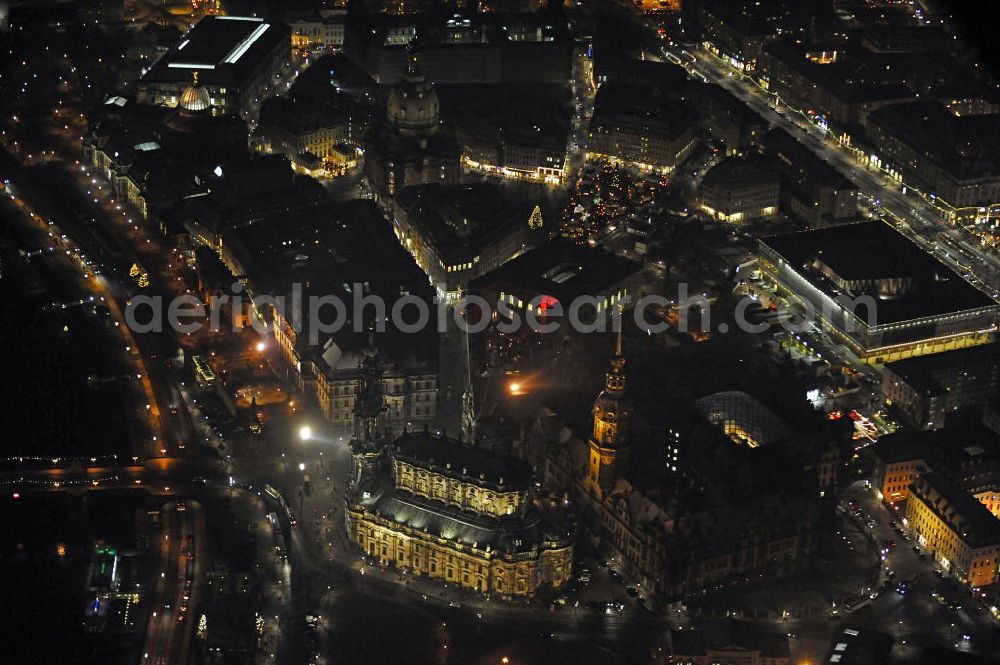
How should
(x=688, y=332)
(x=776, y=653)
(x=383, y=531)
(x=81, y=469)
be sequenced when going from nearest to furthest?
(x=776, y=653) → (x=383, y=531) → (x=81, y=469) → (x=688, y=332)

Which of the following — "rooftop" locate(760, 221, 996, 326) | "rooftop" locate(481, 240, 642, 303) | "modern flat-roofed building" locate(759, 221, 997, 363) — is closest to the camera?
"modern flat-roofed building" locate(759, 221, 997, 363)

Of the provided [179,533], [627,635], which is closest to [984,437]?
[627,635]

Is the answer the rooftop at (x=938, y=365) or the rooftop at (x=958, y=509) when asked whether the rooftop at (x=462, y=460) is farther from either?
the rooftop at (x=938, y=365)

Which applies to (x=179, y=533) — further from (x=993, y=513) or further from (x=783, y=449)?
(x=993, y=513)

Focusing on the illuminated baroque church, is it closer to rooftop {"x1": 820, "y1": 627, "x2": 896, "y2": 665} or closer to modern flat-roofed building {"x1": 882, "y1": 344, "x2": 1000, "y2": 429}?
rooftop {"x1": 820, "y1": 627, "x2": 896, "y2": 665}

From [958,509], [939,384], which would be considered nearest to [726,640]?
[958,509]

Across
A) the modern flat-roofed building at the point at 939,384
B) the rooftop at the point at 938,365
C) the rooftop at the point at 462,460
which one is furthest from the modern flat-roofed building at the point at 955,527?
the rooftop at the point at 462,460

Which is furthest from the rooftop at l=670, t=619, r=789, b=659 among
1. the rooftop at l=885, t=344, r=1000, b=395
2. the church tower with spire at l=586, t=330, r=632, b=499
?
the rooftop at l=885, t=344, r=1000, b=395
